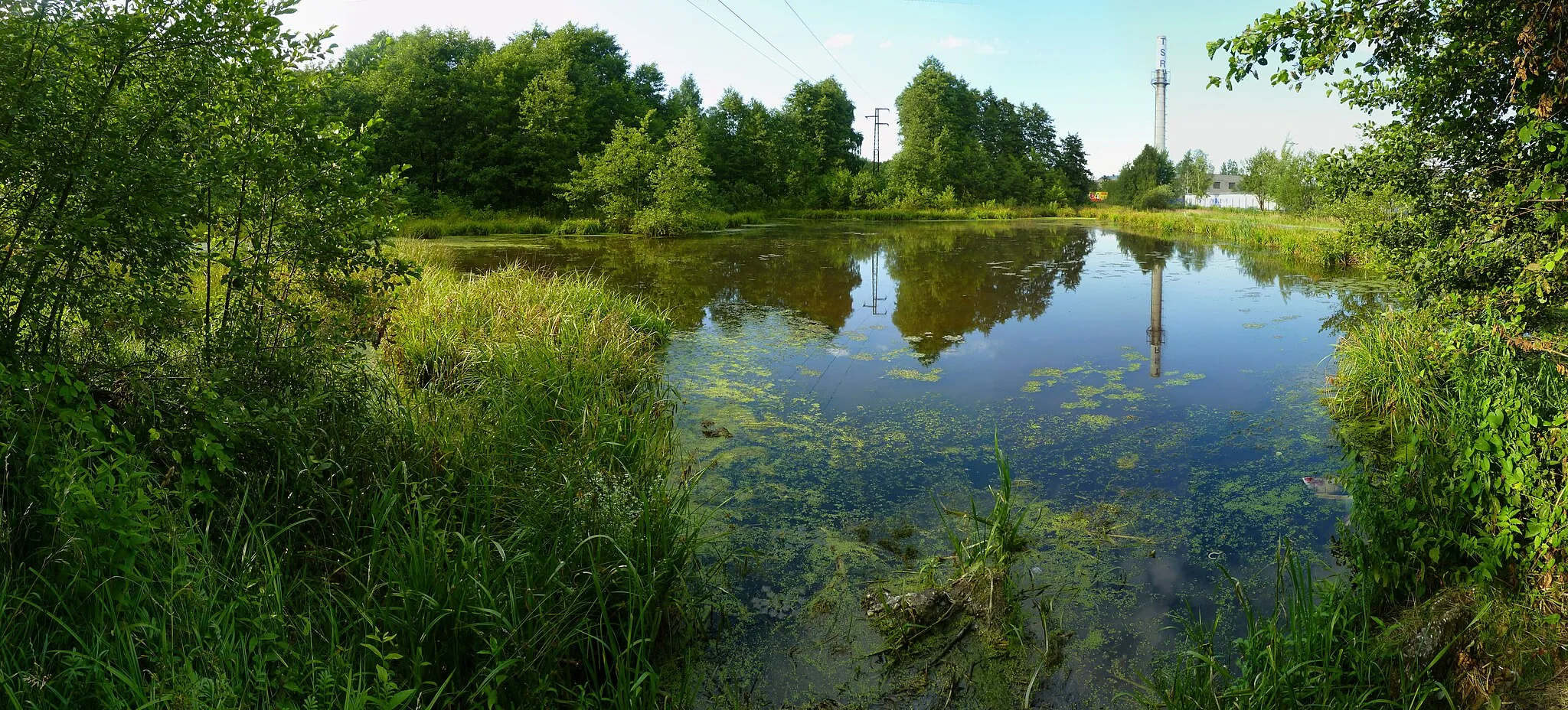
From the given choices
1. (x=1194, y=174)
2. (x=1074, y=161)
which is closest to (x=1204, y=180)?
(x=1194, y=174)

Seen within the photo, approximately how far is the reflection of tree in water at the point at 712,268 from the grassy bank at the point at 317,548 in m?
5.70

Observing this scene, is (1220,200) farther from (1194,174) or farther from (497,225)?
(497,225)

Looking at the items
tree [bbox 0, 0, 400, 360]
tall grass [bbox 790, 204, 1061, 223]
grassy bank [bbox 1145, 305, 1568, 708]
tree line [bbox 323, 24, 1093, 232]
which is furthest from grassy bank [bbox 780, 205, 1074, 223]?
tree [bbox 0, 0, 400, 360]

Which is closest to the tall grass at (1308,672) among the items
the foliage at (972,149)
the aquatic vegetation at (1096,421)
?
the aquatic vegetation at (1096,421)

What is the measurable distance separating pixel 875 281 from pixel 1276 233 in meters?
10.7

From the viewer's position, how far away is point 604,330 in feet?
20.9

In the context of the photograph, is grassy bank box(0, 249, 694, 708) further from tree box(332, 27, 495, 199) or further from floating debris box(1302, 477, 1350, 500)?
tree box(332, 27, 495, 199)

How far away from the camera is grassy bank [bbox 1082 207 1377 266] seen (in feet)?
44.9

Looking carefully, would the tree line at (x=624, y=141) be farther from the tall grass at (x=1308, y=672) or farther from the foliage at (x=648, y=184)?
the tall grass at (x=1308, y=672)

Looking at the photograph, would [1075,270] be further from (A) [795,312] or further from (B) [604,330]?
(B) [604,330]

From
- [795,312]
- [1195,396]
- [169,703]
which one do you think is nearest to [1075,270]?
[795,312]

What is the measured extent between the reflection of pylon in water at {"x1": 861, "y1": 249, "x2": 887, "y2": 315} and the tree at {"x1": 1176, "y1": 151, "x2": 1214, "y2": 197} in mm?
52837

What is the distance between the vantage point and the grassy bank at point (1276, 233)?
539 inches

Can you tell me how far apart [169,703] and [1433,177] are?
5.50m
